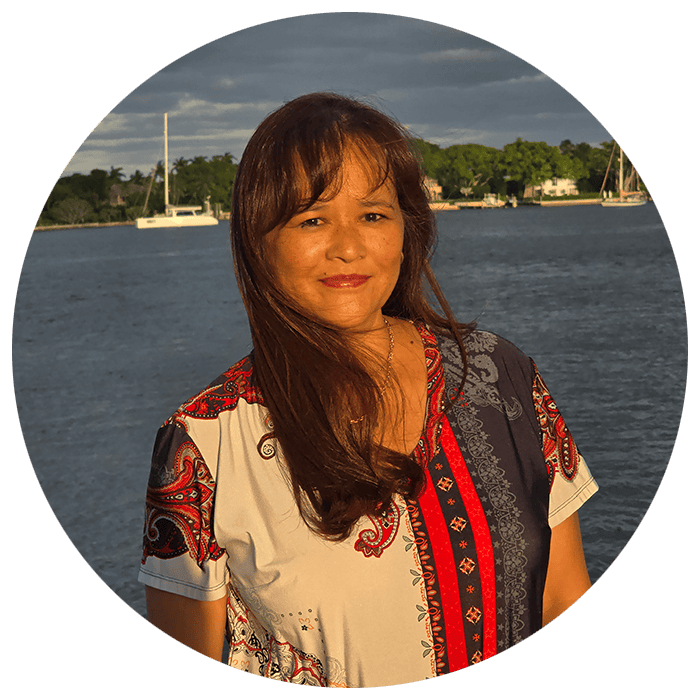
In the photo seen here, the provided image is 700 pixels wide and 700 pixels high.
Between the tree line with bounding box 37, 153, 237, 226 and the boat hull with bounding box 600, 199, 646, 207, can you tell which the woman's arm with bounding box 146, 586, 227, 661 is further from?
the boat hull with bounding box 600, 199, 646, 207

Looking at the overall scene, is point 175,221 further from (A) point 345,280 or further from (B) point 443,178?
(A) point 345,280

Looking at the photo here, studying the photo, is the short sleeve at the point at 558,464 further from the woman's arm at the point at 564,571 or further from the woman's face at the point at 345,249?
the woman's face at the point at 345,249

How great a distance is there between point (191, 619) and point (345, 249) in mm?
886

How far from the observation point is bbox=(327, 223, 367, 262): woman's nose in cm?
163

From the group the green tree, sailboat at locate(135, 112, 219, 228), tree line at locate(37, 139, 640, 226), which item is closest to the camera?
tree line at locate(37, 139, 640, 226)

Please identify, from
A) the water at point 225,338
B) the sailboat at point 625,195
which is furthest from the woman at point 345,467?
the sailboat at point 625,195

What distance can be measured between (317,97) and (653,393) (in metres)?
4.17

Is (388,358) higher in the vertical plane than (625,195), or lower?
lower

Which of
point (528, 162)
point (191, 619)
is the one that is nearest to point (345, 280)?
point (191, 619)

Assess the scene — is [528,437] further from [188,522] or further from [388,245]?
[188,522]

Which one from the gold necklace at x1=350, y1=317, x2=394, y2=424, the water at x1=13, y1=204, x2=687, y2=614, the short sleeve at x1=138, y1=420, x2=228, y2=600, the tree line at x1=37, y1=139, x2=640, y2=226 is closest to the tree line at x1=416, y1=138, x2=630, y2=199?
the tree line at x1=37, y1=139, x2=640, y2=226

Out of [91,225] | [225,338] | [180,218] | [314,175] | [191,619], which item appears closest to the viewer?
[314,175]

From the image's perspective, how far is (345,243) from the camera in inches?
64.4

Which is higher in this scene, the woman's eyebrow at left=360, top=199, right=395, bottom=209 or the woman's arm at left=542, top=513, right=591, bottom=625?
the woman's eyebrow at left=360, top=199, right=395, bottom=209
